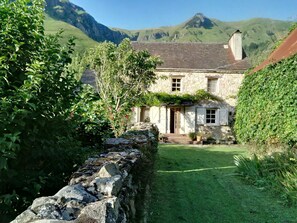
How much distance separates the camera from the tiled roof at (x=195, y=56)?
91.7ft

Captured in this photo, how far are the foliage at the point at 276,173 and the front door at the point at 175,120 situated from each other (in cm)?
1742

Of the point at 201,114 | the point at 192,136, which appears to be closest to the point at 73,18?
the point at 201,114

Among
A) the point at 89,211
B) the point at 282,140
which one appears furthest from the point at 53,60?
the point at 282,140

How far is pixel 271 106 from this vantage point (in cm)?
1262

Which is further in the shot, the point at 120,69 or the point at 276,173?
the point at 120,69

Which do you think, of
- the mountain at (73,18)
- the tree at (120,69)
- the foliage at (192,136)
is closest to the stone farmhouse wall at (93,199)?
the tree at (120,69)

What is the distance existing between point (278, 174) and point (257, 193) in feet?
4.06

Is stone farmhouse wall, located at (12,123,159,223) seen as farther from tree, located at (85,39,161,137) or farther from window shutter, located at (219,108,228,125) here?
window shutter, located at (219,108,228,125)

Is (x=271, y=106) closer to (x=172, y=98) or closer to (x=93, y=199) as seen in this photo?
(x=93, y=199)

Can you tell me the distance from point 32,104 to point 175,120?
82.4 ft

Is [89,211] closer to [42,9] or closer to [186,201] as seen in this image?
[42,9]

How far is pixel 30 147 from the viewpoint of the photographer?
4152 mm

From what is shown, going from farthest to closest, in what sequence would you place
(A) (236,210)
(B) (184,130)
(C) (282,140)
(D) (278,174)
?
(B) (184,130) → (C) (282,140) → (D) (278,174) → (A) (236,210)

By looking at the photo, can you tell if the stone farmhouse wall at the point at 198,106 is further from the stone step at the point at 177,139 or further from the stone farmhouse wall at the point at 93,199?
the stone farmhouse wall at the point at 93,199
